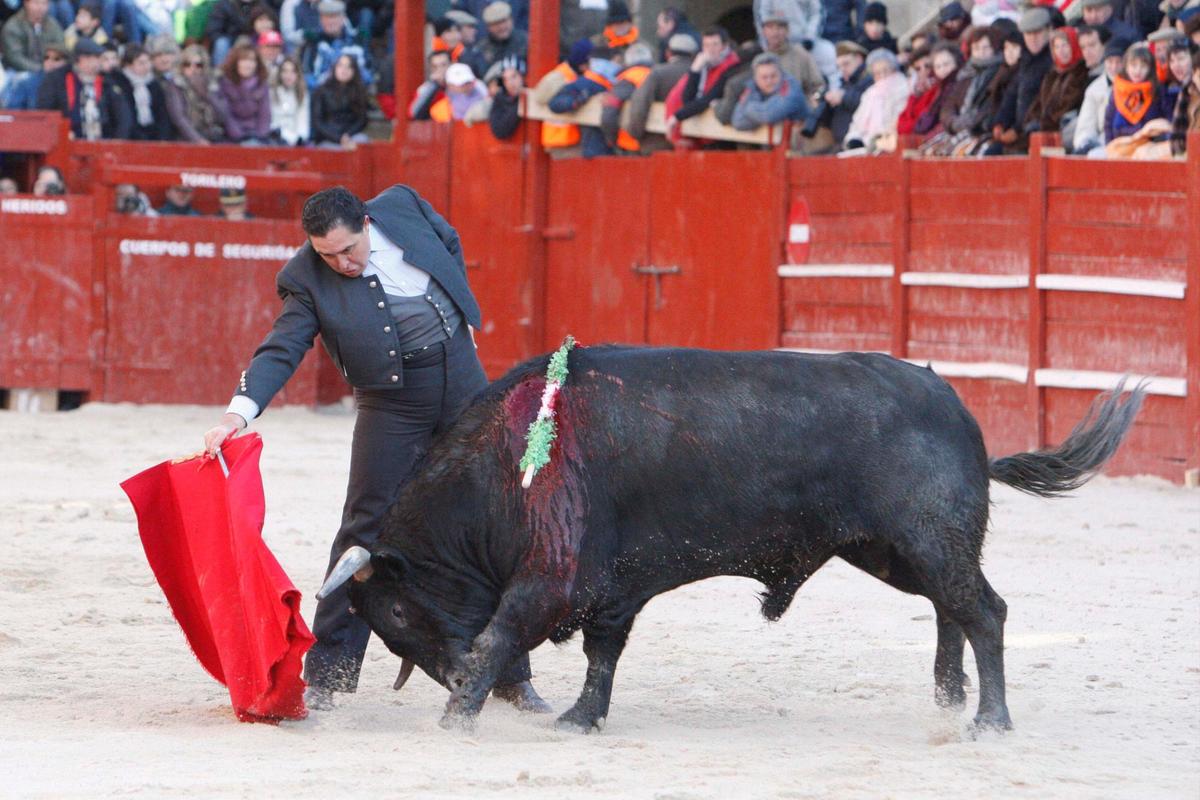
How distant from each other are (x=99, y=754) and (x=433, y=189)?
10156 mm

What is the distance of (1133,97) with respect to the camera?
951 cm

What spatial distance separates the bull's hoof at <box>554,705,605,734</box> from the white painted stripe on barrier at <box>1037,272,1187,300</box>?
5.56 meters

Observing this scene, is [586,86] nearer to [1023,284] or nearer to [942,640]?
[1023,284]

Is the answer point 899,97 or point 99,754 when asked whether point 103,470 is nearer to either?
point 899,97

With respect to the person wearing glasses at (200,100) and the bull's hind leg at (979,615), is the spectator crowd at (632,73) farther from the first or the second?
the bull's hind leg at (979,615)

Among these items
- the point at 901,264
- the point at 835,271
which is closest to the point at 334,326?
the point at 901,264

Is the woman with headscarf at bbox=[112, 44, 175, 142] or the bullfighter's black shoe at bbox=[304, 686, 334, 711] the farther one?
the woman with headscarf at bbox=[112, 44, 175, 142]

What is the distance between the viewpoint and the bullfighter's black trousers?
4973 mm

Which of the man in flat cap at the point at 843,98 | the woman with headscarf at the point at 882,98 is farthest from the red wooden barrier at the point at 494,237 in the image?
the woman with headscarf at the point at 882,98

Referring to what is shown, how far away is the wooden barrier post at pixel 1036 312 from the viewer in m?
10.1

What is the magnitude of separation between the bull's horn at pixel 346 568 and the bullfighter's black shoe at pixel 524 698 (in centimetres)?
57

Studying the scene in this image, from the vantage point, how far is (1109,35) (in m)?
9.97

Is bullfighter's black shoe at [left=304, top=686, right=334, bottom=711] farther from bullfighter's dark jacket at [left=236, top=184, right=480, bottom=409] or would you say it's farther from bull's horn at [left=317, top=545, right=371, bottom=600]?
bullfighter's dark jacket at [left=236, top=184, right=480, bottom=409]

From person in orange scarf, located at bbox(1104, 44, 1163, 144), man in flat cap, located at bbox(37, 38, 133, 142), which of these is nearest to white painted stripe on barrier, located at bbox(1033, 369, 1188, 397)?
person in orange scarf, located at bbox(1104, 44, 1163, 144)
